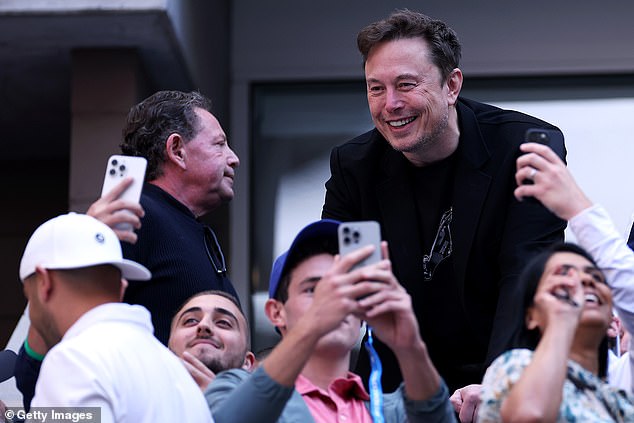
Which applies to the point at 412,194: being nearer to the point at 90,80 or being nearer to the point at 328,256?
the point at 328,256

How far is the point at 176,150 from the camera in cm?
466

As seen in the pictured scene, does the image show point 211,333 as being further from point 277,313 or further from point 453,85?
point 453,85

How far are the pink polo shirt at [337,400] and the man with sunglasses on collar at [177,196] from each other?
3.17 feet

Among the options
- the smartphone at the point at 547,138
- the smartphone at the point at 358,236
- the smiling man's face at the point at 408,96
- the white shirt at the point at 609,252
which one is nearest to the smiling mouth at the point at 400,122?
the smiling man's face at the point at 408,96

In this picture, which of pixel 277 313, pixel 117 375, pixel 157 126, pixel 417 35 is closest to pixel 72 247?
pixel 117 375

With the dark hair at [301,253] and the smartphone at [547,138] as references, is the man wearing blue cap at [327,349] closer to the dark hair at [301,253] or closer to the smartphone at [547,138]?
the dark hair at [301,253]

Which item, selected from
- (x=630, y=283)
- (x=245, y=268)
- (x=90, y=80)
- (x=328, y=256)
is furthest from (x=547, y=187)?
(x=245, y=268)

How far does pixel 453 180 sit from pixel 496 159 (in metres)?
0.17

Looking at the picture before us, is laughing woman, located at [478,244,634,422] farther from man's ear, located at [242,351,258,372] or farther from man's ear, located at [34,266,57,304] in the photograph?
man's ear, located at [242,351,258,372]

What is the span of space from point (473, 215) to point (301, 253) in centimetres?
93

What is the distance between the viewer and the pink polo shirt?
3258mm

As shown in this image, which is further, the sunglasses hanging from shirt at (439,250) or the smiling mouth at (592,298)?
the sunglasses hanging from shirt at (439,250)

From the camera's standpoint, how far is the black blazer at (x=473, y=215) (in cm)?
404

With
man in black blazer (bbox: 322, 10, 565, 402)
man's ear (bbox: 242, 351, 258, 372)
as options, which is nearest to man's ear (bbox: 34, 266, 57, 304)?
man's ear (bbox: 242, 351, 258, 372)
